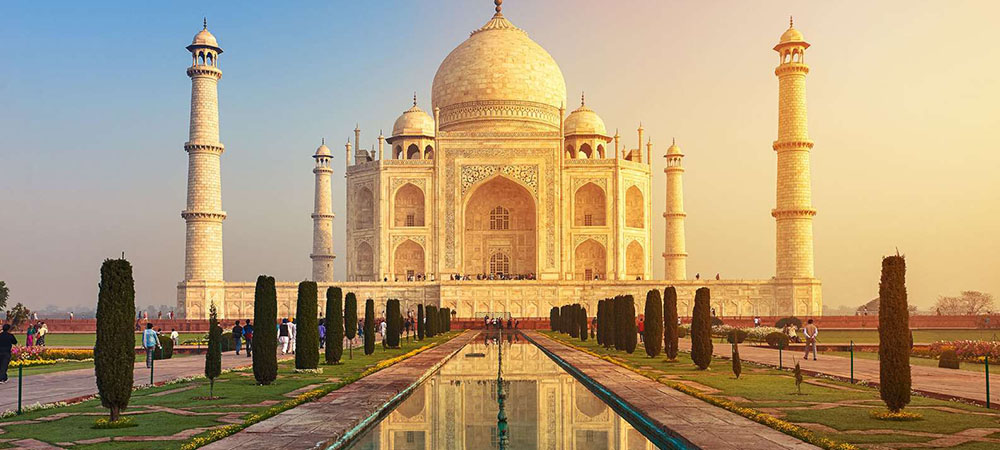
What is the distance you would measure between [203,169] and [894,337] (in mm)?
30310

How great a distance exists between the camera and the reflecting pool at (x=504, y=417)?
8.19 metres

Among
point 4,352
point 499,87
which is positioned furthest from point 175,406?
point 499,87

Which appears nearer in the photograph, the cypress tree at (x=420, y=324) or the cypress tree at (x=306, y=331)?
the cypress tree at (x=306, y=331)

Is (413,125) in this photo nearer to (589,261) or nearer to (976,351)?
(589,261)

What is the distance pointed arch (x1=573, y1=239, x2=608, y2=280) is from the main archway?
200 cm

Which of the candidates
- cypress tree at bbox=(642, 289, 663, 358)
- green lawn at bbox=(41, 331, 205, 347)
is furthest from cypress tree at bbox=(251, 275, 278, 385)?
green lawn at bbox=(41, 331, 205, 347)

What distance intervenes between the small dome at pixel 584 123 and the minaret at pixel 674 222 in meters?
3.74

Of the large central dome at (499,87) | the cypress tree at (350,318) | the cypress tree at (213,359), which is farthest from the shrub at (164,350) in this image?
the large central dome at (499,87)

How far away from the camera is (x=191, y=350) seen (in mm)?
22188

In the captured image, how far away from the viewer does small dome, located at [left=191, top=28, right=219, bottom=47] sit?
36.0 meters

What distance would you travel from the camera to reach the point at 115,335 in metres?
9.35

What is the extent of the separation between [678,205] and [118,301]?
39.7 meters

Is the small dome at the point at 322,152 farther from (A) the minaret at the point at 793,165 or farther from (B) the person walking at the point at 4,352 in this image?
(B) the person walking at the point at 4,352

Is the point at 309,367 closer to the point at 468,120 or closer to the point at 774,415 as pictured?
the point at 774,415
